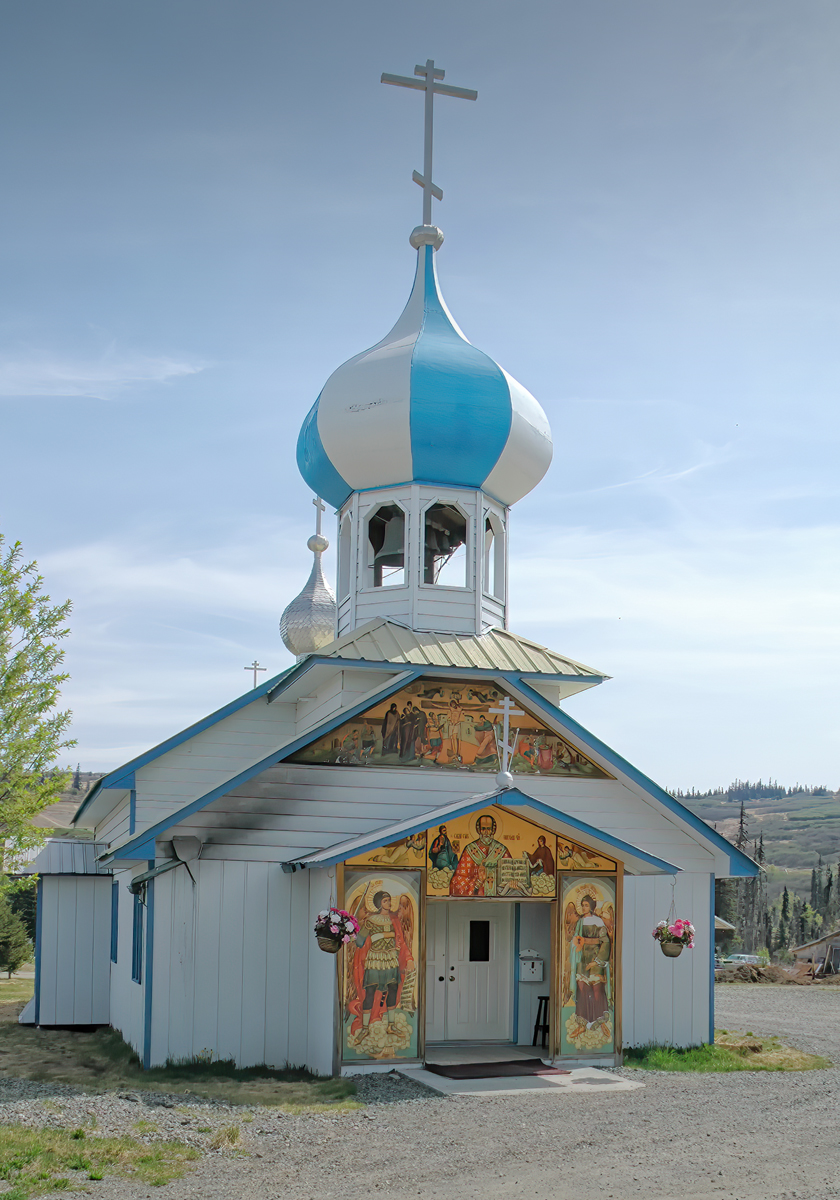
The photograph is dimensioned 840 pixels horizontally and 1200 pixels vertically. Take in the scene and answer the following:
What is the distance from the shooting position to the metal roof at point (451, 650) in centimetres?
1597

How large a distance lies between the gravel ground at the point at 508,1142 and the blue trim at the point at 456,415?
8.51 metres

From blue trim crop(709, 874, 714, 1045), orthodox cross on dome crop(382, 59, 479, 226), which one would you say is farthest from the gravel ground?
orthodox cross on dome crop(382, 59, 479, 226)

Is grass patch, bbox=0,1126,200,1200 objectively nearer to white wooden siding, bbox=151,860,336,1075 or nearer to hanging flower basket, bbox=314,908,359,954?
hanging flower basket, bbox=314,908,359,954

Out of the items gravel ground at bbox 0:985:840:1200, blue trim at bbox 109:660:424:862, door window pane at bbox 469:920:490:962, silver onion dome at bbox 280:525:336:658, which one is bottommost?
gravel ground at bbox 0:985:840:1200

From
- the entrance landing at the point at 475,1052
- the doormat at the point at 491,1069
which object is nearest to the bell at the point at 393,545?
the entrance landing at the point at 475,1052

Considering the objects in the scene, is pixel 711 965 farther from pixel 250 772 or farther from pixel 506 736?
pixel 250 772

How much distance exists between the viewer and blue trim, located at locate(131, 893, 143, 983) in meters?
15.5

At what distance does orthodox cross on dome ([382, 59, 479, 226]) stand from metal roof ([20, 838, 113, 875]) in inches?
466

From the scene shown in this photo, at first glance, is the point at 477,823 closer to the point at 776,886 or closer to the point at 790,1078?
the point at 790,1078

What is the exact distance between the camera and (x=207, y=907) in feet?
47.8

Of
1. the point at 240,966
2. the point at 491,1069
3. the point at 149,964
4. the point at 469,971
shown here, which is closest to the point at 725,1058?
the point at 469,971

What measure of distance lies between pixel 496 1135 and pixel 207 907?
5107 mm

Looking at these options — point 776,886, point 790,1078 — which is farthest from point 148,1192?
point 776,886

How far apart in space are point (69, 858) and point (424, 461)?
899 centimetres
